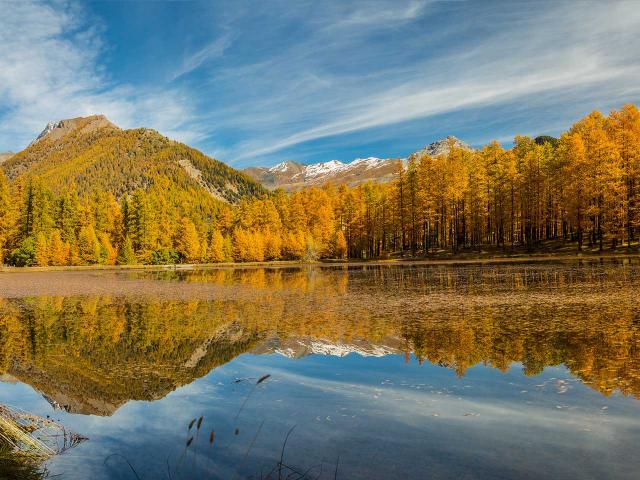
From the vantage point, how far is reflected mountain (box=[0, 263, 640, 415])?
31.7 feet

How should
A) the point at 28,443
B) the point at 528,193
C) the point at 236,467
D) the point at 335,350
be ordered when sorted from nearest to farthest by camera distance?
the point at 236,467
the point at 28,443
the point at 335,350
the point at 528,193

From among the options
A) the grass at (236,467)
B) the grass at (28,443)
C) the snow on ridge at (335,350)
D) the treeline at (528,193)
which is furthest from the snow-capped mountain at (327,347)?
the treeline at (528,193)

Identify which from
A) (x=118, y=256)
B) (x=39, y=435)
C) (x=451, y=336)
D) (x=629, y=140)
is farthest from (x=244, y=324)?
(x=118, y=256)

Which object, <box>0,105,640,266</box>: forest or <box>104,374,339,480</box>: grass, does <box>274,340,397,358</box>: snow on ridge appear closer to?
<box>104,374,339,480</box>: grass

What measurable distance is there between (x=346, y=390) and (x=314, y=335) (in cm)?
473

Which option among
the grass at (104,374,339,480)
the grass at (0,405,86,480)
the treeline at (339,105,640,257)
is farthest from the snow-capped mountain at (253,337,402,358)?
the treeline at (339,105,640,257)

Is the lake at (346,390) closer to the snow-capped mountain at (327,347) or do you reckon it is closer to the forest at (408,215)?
the snow-capped mountain at (327,347)

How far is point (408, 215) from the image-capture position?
72688 mm

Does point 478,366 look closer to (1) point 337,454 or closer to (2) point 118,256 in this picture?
(1) point 337,454

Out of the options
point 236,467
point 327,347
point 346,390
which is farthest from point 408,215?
point 236,467

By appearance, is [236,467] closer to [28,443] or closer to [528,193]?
[28,443]

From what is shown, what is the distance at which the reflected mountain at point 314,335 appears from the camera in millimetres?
9648

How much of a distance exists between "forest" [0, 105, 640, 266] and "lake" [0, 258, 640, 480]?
3847 centimetres

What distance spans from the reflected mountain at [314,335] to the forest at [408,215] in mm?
32942
